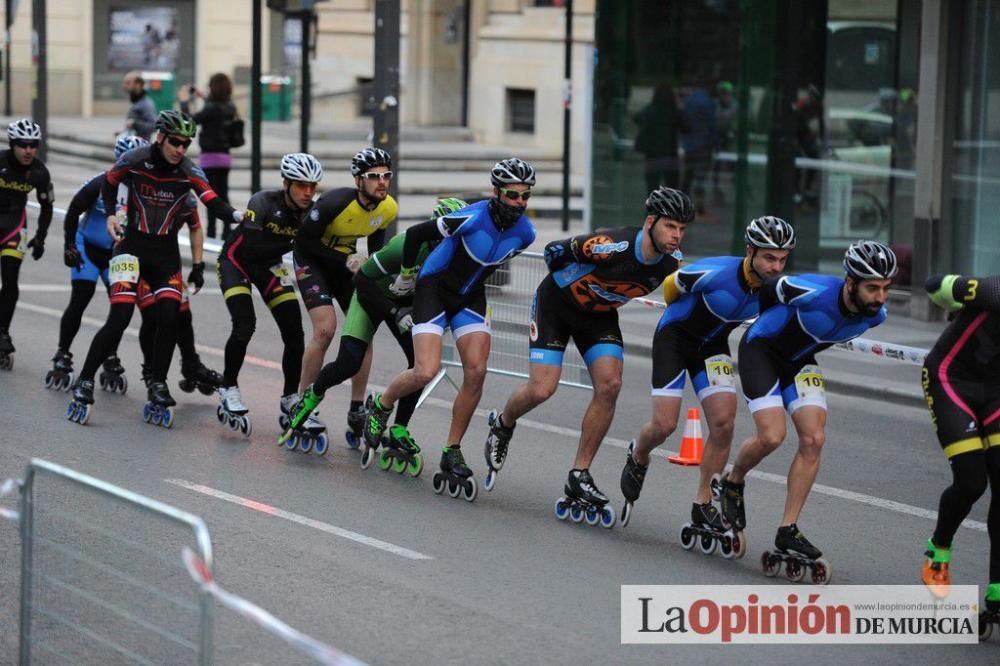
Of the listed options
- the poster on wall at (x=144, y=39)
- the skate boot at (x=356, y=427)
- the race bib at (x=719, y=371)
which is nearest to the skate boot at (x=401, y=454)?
the skate boot at (x=356, y=427)

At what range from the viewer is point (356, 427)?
11383 millimetres

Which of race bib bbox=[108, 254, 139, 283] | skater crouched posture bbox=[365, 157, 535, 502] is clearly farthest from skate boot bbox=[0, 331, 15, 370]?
skater crouched posture bbox=[365, 157, 535, 502]

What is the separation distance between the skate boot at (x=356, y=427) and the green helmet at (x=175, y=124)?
2216 mm

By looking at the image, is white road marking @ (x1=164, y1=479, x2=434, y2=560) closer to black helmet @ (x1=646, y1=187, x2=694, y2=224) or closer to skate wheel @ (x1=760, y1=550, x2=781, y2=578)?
skate wheel @ (x1=760, y1=550, x2=781, y2=578)

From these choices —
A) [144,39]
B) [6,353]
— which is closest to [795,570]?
[6,353]

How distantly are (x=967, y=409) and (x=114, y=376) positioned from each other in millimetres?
7342

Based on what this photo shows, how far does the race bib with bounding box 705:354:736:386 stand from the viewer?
29.8 ft

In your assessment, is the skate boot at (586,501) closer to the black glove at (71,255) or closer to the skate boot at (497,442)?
the skate boot at (497,442)

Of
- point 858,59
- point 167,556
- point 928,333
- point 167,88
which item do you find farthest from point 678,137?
point 167,88

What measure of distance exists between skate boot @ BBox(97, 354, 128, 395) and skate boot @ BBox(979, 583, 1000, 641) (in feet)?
24.5

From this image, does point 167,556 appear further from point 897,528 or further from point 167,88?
point 167,88

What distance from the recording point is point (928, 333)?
1700 centimetres

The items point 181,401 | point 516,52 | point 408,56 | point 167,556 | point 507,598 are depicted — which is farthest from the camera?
point 408,56

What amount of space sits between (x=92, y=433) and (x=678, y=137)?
1128cm
